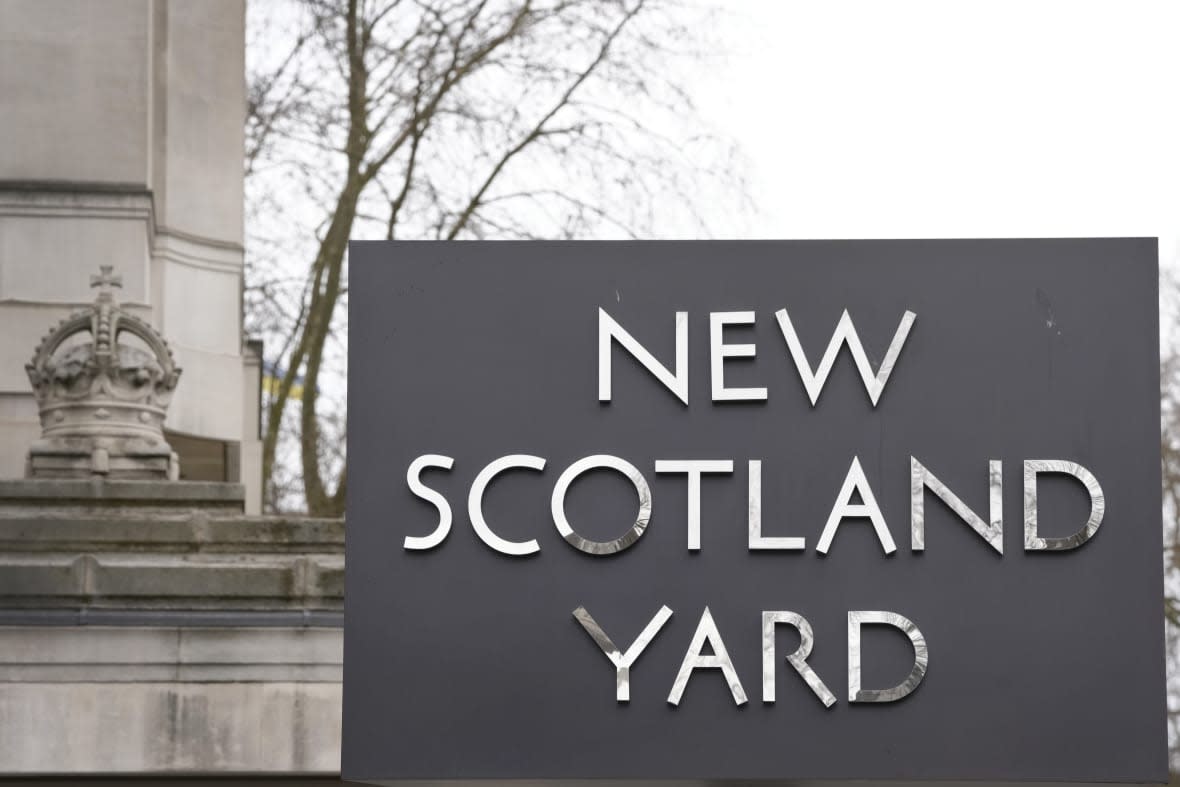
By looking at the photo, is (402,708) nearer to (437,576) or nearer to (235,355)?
(437,576)

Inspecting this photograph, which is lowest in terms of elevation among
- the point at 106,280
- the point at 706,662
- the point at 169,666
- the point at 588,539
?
the point at 169,666

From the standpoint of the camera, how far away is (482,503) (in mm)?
7375

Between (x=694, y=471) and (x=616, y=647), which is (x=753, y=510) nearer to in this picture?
(x=694, y=471)

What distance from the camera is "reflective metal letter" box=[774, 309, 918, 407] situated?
7363 millimetres

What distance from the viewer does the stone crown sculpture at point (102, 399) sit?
14.8 meters

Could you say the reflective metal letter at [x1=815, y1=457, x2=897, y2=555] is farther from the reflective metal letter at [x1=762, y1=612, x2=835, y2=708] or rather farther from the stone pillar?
the stone pillar

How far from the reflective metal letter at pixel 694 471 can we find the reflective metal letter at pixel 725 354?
228 millimetres

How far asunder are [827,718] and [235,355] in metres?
13.2

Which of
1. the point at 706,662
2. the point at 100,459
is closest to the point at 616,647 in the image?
the point at 706,662

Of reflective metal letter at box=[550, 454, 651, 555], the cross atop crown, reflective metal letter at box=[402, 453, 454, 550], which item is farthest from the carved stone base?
reflective metal letter at box=[550, 454, 651, 555]

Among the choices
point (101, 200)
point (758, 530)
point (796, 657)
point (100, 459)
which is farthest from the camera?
point (101, 200)

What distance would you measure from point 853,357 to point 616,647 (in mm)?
1283

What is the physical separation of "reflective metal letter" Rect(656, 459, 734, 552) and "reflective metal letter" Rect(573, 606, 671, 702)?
27cm

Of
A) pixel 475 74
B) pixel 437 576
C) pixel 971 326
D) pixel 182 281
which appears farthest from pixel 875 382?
pixel 475 74
